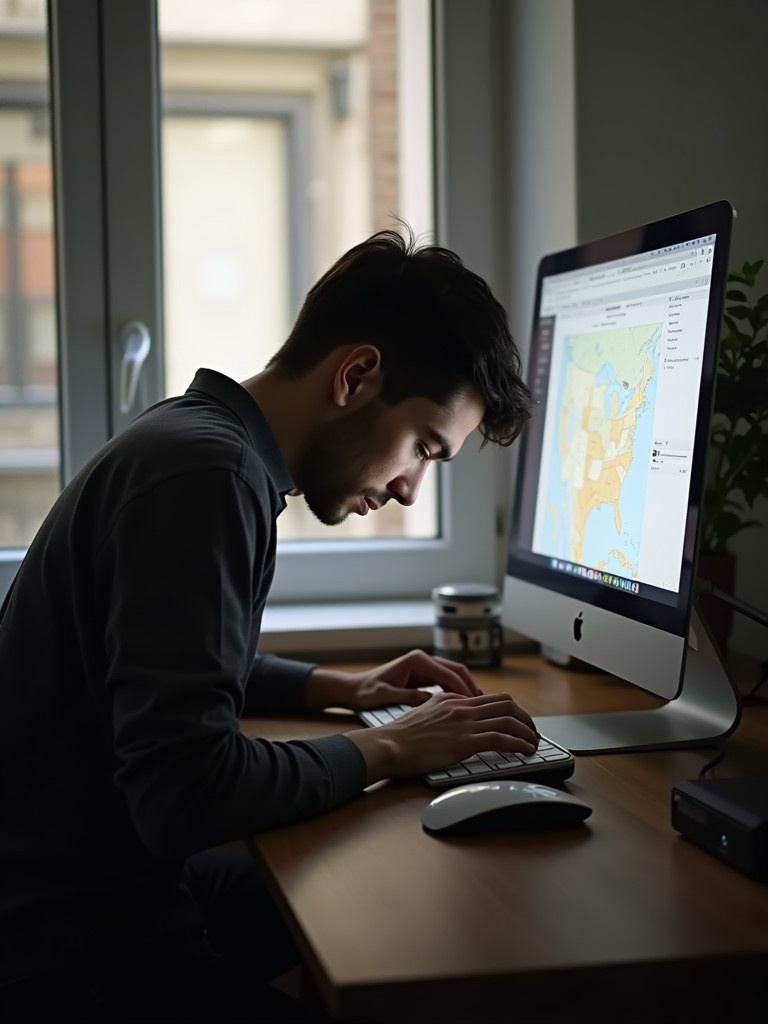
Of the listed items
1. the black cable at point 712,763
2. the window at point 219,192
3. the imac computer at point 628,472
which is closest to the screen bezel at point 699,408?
the imac computer at point 628,472

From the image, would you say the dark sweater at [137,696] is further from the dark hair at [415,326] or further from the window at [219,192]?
the window at [219,192]

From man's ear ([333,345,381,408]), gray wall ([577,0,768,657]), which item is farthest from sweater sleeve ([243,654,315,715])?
gray wall ([577,0,768,657])

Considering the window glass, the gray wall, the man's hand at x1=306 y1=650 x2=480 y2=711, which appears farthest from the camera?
the window glass

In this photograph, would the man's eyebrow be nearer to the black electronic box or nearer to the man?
the man

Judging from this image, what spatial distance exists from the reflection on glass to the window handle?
0.31 ft

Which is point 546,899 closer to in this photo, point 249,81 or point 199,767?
point 199,767

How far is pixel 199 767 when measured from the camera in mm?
996

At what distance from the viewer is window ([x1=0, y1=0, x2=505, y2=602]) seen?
1.99 m

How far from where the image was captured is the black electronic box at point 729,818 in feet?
3.12

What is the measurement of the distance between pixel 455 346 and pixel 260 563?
1.09ft

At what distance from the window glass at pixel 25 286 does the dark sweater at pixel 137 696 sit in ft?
2.83

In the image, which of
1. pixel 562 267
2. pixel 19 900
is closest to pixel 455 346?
pixel 562 267

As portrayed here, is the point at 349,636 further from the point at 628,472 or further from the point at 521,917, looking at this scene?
the point at 521,917

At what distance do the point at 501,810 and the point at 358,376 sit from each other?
49 centimetres
